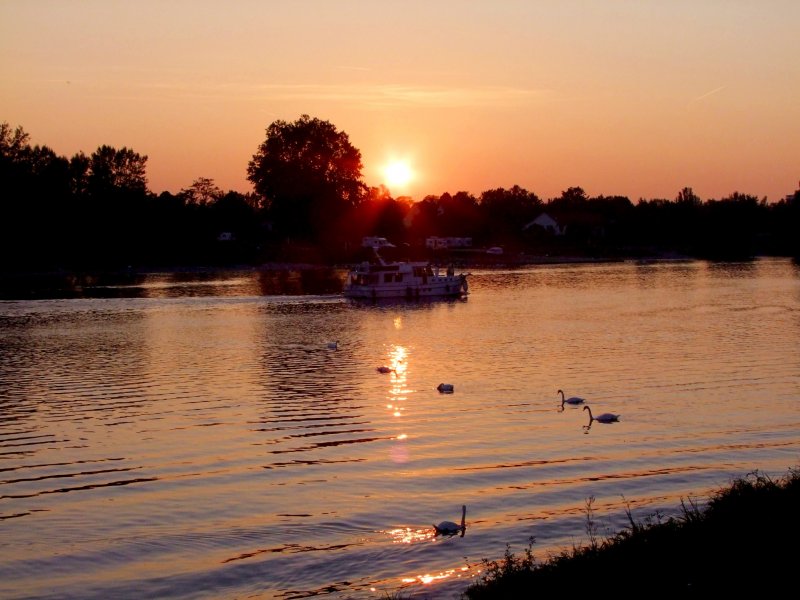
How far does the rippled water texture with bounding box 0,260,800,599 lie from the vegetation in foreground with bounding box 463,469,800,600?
2.42 m

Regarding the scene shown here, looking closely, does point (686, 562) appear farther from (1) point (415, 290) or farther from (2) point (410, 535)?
(1) point (415, 290)

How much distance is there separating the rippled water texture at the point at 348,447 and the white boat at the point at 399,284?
3463cm

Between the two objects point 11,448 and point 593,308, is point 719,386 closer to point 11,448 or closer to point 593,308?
point 11,448

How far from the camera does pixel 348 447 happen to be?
28.4 meters

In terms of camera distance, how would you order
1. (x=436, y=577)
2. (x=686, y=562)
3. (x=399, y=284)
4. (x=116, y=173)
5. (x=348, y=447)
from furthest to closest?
1. (x=116, y=173)
2. (x=399, y=284)
3. (x=348, y=447)
4. (x=436, y=577)
5. (x=686, y=562)

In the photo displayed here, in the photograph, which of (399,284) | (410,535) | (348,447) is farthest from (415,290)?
(410,535)

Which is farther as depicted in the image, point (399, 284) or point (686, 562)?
point (399, 284)

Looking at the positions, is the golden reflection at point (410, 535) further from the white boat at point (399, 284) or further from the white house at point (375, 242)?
the white house at point (375, 242)

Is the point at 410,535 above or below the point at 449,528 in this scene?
below

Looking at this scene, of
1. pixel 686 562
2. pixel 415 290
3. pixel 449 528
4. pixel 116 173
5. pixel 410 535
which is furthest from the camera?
pixel 116 173

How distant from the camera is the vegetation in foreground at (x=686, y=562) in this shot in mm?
13203

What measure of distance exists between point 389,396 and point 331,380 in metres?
5.34

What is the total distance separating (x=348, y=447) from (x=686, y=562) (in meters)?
15.3

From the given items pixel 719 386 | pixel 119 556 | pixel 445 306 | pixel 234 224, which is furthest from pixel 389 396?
pixel 234 224
